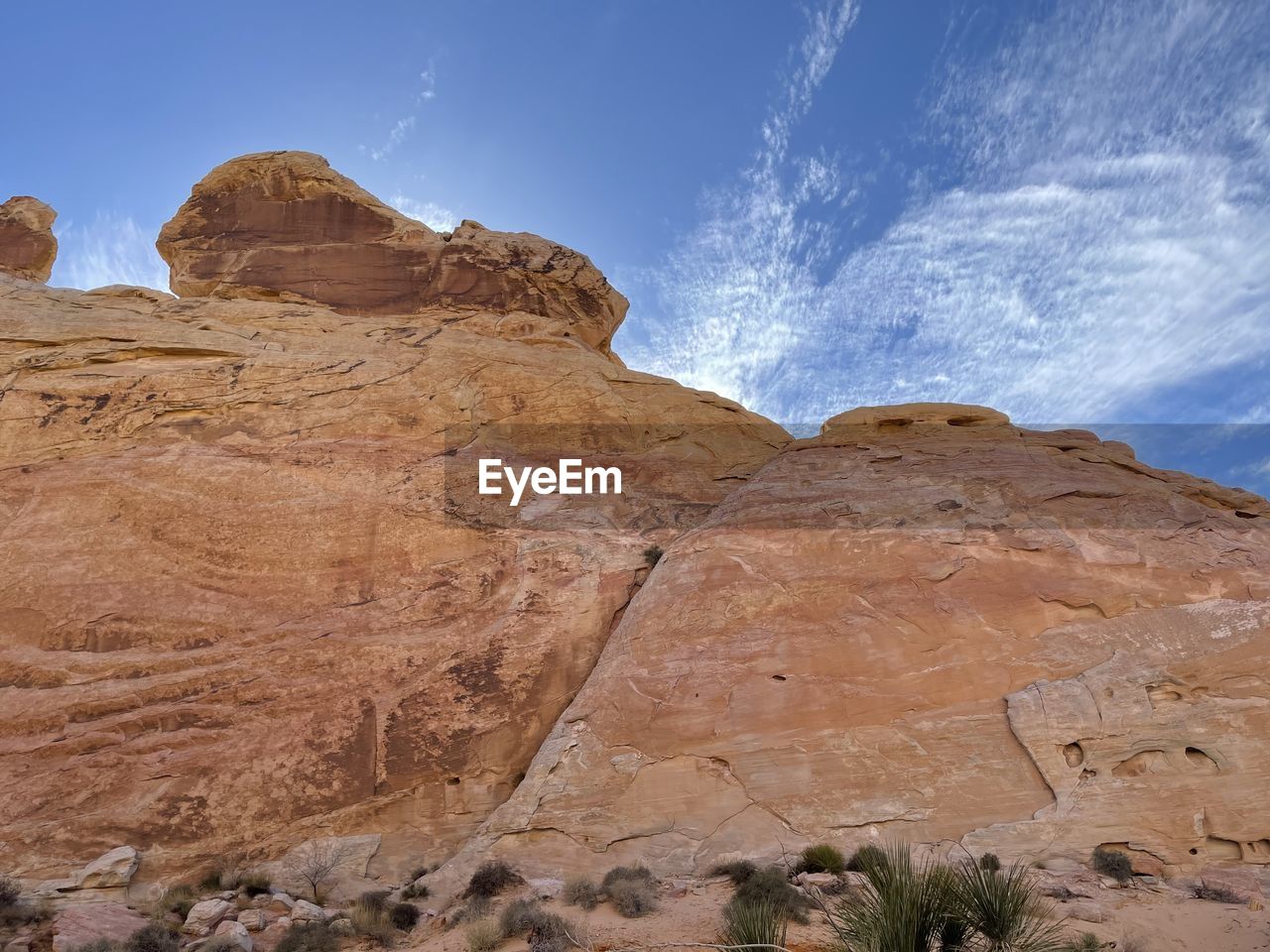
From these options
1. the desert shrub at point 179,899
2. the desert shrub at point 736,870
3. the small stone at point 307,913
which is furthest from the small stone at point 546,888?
the desert shrub at point 179,899

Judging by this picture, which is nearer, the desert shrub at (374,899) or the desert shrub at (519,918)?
the desert shrub at (519,918)

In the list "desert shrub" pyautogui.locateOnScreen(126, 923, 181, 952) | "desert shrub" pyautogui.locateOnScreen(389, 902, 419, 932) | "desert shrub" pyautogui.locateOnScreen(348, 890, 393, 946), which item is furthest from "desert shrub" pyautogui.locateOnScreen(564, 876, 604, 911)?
"desert shrub" pyautogui.locateOnScreen(126, 923, 181, 952)

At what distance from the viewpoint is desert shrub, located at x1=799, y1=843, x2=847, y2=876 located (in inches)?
413

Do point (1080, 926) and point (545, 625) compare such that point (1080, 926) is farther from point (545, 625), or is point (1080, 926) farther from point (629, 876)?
point (545, 625)

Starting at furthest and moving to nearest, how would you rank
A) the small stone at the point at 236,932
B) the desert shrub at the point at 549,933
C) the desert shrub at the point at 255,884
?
1. the desert shrub at the point at 255,884
2. the small stone at the point at 236,932
3. the desert shrub at the point at 549,933

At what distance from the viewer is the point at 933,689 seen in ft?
41.0

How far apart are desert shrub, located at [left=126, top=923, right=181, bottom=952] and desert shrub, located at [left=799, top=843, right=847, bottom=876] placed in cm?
747

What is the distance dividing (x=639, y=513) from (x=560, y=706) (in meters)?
4.99

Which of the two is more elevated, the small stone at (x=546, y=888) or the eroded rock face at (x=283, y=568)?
the eroded rock face at (x=283, y=568)

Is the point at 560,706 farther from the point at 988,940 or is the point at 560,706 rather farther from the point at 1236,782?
the point at 1236,782

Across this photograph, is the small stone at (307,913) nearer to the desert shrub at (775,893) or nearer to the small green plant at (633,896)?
the small green plant at (633,896)

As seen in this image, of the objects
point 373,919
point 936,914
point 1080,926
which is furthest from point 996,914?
point 373,919

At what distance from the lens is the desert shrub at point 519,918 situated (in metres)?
9.00

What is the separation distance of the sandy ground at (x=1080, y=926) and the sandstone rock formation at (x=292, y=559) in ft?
11.2
